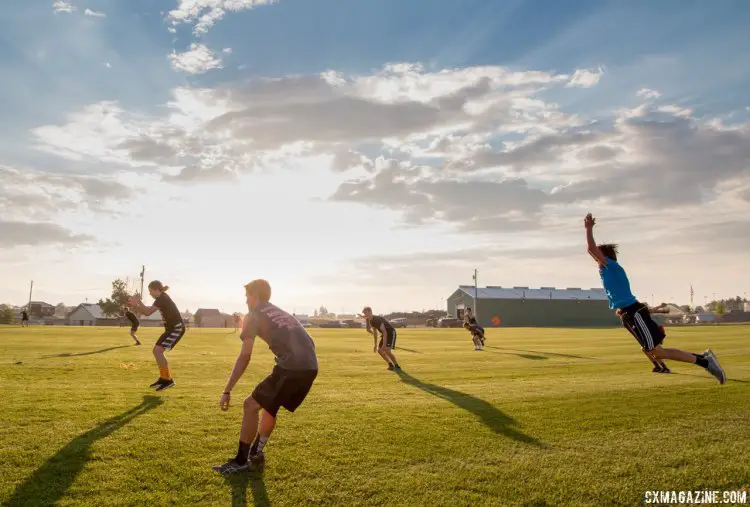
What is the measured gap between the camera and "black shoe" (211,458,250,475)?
598 cm

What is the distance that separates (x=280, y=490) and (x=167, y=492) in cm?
115

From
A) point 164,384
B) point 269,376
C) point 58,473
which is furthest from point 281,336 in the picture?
point 164,384

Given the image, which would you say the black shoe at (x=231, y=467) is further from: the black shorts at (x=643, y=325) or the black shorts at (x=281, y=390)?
the black shorts at (x=643, y=325)

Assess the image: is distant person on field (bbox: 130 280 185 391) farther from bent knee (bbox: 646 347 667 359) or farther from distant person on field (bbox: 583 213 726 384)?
bent knee (bbox: 646 347 667 359)

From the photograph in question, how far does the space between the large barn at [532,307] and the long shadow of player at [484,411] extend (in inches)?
3610

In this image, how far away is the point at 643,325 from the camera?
931 centimetres

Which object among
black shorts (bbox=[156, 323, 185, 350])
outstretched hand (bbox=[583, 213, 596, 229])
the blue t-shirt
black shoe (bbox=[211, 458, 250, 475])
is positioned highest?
outstretched hand (bbox=[583, 213, 596, 229])

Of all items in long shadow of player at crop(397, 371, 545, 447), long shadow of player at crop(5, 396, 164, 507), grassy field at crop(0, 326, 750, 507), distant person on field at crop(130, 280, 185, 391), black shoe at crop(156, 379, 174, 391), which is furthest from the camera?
distant person on field at crop(130, 280, 185, 391)

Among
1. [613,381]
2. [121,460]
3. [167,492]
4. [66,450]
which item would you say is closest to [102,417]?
[66,450]

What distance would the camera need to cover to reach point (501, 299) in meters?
106

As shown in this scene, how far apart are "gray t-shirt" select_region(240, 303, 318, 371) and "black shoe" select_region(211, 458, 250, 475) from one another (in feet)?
3.93

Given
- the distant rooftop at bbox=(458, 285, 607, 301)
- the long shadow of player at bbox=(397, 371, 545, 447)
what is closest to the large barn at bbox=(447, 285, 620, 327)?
the distant rooftop at bbox=(458, 285, 607, 301)

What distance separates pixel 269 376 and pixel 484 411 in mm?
4622

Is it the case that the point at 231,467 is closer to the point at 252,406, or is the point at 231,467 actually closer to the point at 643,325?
the point at 252,406
